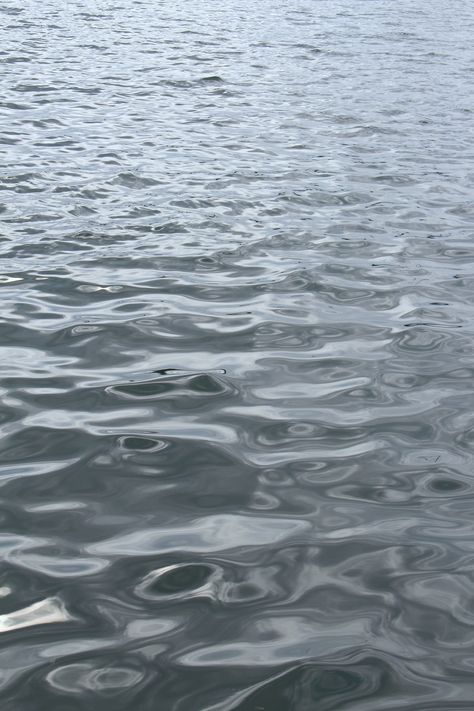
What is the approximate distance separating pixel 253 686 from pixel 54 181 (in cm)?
1019

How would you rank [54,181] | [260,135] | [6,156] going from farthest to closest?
1. [260,135]
2. [6,156]
3. [54,181]

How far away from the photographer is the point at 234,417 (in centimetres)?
706

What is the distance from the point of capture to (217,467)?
20.9 ft

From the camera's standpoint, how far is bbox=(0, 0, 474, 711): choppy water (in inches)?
181

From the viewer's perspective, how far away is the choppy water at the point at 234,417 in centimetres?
459

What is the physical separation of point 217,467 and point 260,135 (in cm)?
1157

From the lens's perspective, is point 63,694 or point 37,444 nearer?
point 63,694

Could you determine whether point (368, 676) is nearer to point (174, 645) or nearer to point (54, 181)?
point (174, 645)

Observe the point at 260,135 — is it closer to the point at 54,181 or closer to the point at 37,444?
the point at 54,181

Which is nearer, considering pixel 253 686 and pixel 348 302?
pixel 253 686

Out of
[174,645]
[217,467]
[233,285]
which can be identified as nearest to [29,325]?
[233,285]

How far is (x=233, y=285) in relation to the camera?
995 centimetres

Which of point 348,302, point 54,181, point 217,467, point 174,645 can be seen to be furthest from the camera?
point 54,181

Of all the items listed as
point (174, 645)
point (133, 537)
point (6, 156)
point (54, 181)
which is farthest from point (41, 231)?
point (174, 645)
